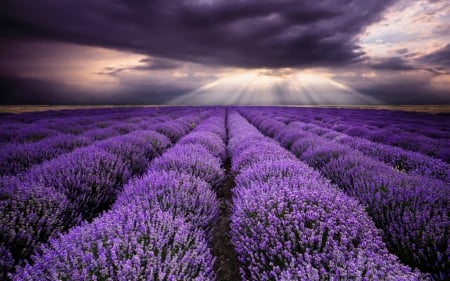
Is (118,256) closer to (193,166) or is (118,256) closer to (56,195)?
(56,195)

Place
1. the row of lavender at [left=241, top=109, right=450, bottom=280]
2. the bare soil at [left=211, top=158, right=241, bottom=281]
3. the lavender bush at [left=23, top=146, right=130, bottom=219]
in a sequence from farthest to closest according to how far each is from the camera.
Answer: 1. the lavender bush at [left=23, top=146, right=130, bottom=219]
2. the bare soil at [left=211, top=158, right=241, bottom=281]
3. the row of lavender at [left=241, top=109, right=450, bottom=280]

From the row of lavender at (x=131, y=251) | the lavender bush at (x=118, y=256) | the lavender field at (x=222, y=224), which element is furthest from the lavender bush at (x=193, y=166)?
the lavender bush at (x=118, y=256)

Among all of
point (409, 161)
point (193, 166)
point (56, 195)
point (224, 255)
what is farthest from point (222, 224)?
point (409, 161)

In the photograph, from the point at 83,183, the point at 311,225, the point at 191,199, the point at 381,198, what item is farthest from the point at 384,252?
the point at 83,183

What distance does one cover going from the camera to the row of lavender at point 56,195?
199 centimetres

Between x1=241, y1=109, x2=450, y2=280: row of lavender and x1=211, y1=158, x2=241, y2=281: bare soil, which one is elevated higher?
x1=241, y1=109, x2=450, y2=280: row of lavender

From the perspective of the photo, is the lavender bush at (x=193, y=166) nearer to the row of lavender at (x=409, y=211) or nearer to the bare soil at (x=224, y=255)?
the bare soil at (x=224, y=255)

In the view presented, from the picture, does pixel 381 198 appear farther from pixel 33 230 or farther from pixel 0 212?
pixel 0 212

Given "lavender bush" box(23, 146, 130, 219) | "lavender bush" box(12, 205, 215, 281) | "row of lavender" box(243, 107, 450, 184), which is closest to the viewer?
"lavender bush" box(12, 205, 215, 281)

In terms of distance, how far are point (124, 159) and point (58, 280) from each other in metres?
3.50

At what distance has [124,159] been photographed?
4559 millimetres

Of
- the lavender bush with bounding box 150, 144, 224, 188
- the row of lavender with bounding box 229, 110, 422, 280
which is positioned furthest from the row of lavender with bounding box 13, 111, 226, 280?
the lavender bush with bounding box 150, 144, 224, 188

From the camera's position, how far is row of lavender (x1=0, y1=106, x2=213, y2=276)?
199 centimetres

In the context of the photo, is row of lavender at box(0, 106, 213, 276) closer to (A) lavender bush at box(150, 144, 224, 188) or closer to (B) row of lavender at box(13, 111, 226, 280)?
(B) row of lavender at box(13, 111, 226, 280)
